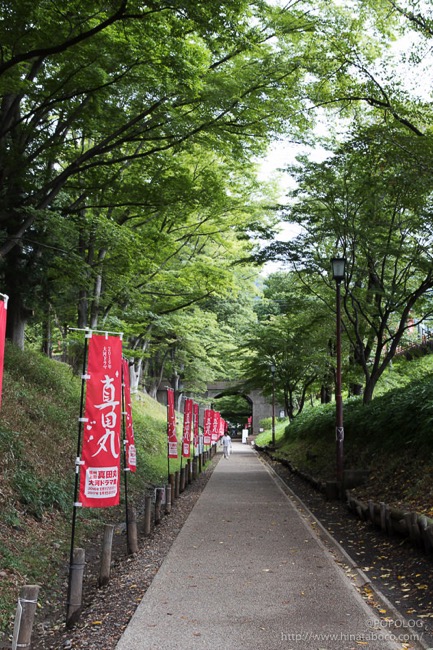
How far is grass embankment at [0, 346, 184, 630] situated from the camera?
6336 millimetres

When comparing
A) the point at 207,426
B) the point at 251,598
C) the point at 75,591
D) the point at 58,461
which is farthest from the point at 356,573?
the point at 207,426

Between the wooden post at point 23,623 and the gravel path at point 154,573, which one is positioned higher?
the wooden post at point 23,623

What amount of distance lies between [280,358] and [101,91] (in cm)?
1701

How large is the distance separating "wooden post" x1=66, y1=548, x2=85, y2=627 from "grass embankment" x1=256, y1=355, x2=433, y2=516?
4.44 meters

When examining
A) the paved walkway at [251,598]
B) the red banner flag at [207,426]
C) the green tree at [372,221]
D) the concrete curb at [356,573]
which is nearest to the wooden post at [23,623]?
the paved walkway at [251,598]

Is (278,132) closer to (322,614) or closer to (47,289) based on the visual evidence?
(47,289)

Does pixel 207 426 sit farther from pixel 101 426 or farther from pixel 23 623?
pixel 23 623

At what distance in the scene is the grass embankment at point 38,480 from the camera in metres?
6.34

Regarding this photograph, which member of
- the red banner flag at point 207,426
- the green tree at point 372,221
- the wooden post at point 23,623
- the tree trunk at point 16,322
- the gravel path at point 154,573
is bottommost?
the gravel path at point 154,573

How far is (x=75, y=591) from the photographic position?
522 centimetres

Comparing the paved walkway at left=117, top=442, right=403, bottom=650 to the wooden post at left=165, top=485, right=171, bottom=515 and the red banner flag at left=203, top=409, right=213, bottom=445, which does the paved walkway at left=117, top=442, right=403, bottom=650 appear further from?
the red banner flag at left=203, top=409, right=213, bottom=445

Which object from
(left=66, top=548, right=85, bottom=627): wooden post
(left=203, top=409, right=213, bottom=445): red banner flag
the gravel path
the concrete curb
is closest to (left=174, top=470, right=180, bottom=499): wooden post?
the concrete curb

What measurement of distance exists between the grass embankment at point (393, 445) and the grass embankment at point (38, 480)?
4.86m

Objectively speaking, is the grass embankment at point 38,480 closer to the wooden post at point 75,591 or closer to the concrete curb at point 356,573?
the wooden post at point 75,591
